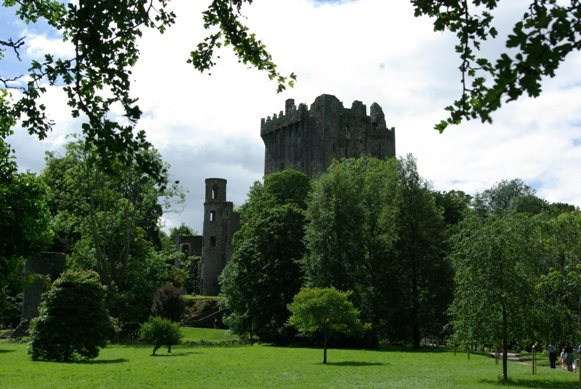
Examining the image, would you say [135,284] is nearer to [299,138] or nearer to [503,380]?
[503,380]

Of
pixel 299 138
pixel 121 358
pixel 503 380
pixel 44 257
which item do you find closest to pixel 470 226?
pixel 503 380

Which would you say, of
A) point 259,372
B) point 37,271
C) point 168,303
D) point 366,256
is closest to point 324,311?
point 259,372

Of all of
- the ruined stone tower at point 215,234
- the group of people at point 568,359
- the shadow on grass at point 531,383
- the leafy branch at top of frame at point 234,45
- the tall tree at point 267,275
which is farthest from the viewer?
the ruined stone tower at point 215,234

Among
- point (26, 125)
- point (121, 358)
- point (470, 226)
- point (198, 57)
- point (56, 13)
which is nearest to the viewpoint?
point (26, 125)

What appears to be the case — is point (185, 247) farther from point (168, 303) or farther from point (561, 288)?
point (561, 288)

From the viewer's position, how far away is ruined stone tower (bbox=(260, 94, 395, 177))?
66125 mm

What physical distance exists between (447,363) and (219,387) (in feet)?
42.5

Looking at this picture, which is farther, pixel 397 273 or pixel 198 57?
pixel 397 273

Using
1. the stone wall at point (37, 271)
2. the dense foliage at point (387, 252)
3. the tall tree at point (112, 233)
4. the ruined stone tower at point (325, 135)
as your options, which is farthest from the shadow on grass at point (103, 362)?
the ruined stone tower at point (325, 135)

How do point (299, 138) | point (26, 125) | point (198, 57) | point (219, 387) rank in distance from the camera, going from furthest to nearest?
point (299, 138)
point (219, 387)
point (198, 57)
point (26, 125)

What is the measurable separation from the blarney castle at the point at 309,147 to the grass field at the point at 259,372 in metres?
36.7

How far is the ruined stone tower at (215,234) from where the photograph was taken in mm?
65875

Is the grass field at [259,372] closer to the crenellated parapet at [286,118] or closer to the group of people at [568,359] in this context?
the group of people at [568,359]

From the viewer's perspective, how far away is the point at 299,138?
69188mm
